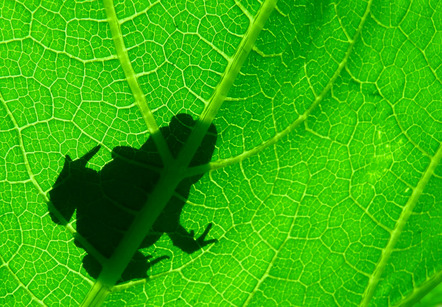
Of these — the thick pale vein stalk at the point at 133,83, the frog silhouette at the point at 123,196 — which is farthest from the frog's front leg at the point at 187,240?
the thick pale vein stalk at the point at 133,83

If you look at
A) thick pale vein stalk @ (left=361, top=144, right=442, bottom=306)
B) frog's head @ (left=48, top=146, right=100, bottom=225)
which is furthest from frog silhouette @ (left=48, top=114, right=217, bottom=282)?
thick pale vein stalk @ (left=361, top=144, right=442, bottom=306)

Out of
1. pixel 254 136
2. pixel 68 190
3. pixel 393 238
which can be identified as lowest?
pixel 68 190

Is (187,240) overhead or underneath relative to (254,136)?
underneath

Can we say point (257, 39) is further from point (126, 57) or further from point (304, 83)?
point (126, 57)

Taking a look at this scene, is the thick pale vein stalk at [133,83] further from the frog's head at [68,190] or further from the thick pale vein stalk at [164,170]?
the frog's head at [68,190]

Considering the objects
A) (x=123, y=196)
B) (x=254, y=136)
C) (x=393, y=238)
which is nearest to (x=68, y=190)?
(x=123, y=196)

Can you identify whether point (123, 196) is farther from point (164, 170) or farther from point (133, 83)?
point (133, 83)

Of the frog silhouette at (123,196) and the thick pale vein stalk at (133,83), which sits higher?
the thick pale vein stalk at (133,83)
